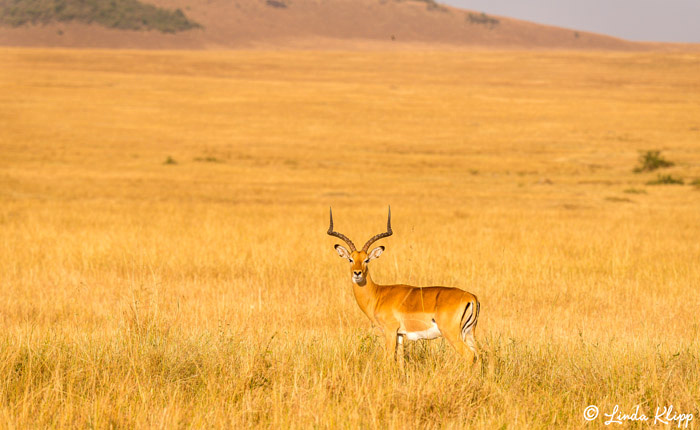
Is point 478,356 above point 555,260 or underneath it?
above

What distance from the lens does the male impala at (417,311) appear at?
5.60 meters

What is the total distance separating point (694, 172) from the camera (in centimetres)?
3431

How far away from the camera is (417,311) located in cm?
580

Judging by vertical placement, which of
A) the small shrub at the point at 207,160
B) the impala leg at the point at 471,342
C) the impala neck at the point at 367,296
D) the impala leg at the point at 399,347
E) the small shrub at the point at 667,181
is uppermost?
the impala neck at the point at 367,296

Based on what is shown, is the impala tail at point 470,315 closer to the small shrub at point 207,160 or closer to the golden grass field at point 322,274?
the golden grass field at point 322,274

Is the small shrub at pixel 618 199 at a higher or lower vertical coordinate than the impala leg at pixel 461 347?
lower

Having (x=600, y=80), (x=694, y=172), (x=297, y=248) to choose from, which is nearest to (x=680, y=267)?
(x=297, y=248)

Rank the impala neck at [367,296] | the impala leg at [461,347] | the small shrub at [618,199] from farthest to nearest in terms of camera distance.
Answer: the small shrub at [618,199] → the impala neck at [367,296] → the impala leg at [461,347]

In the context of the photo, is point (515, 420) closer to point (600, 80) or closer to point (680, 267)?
point (680, 267)

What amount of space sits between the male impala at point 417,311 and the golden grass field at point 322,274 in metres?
0.24

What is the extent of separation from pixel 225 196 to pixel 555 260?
15848mm

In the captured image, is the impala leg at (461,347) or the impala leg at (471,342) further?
the impala leg at (471,342)

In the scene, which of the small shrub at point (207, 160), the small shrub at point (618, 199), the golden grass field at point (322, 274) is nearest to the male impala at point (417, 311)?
the golden grass field at point (322, 274)

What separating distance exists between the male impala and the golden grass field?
0.80ft
